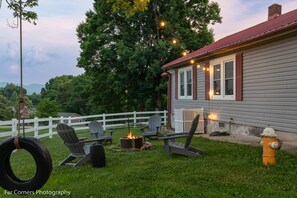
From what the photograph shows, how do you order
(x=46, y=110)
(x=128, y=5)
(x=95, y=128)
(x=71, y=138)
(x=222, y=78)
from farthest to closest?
(x=46, y=110)
(x=95, y=128)
(x=222, y=78)
(x=71, y=138)
(x=128, y=5)

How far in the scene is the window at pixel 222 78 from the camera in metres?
9.84

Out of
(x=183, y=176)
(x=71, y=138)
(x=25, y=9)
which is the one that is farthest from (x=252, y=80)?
(x=25, y=9)

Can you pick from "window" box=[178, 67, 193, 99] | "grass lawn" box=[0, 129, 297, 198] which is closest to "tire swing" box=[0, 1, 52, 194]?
"grass lawn" box=[0, 129, 297, 198]

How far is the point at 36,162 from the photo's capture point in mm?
3000

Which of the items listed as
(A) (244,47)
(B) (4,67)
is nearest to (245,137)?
(A) (244,47)

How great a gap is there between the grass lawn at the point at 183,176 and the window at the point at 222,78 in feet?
10.8

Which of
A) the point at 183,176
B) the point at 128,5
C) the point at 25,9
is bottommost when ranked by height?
the point at 183,176

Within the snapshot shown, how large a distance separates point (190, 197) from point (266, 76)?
5333mm

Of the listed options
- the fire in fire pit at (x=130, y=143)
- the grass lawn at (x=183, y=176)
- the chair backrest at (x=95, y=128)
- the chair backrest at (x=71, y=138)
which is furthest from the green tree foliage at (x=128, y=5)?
the chair backrest at (x=95, y=128)

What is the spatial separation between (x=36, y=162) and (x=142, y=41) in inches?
734

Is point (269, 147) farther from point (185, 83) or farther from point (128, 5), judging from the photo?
point (185, 83)

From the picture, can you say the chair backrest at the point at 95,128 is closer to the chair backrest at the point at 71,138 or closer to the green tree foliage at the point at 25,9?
the chair backrest at the point at 71,138

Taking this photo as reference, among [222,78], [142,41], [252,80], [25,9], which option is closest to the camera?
[25,9]

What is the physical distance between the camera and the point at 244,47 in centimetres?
898
